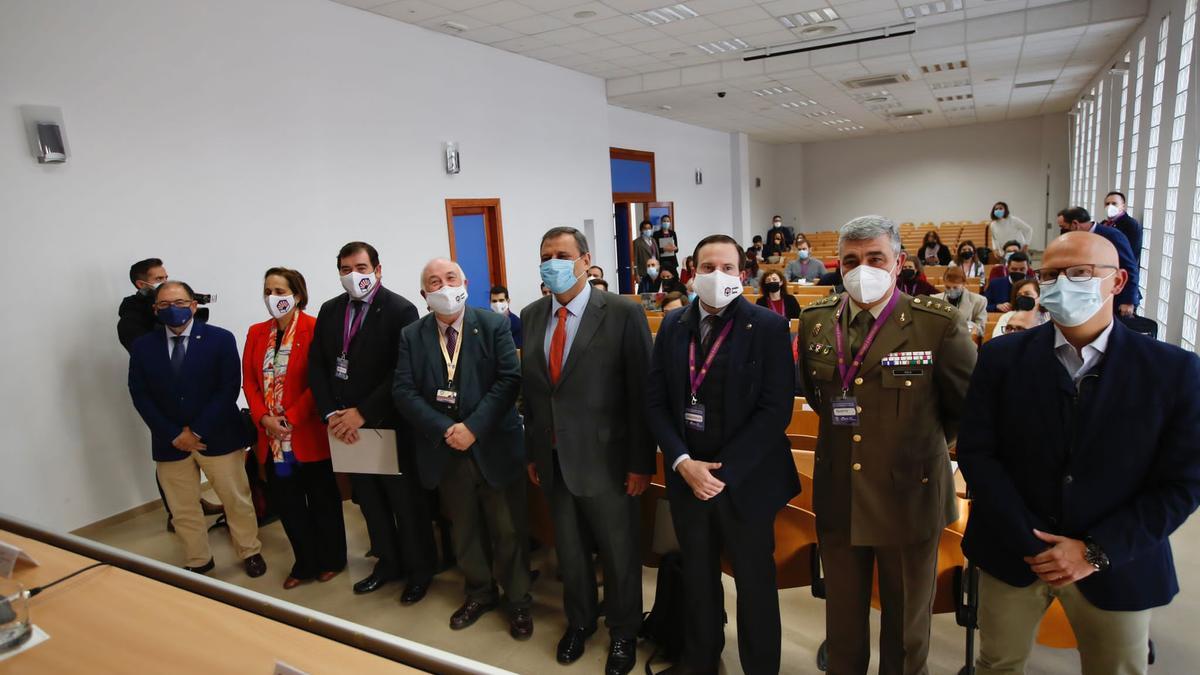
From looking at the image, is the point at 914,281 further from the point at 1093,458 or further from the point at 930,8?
the point at 1093,458

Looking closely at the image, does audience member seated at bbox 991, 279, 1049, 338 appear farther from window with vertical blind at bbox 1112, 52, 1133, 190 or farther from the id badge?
window with vertical blind at bbox 1112, 52, 1133, 190

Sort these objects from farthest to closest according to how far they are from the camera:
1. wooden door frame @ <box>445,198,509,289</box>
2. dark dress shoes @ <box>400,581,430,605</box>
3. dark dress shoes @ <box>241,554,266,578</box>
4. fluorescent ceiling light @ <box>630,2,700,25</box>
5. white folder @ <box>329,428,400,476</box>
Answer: wooden door frame @ <box>445,198,509,289</box> < fluorescent ceiling light @ <box>630,2,700,25</box> < dark dress shoes @ <box>241,554,266,578</box> < dark dress shoes @ <box>400,581,430,605</box> < white folder @ <box>329,428,400,476</box>

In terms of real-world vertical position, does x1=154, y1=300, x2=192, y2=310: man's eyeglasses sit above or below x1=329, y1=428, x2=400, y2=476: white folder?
above

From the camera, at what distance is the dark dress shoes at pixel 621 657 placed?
2658mm

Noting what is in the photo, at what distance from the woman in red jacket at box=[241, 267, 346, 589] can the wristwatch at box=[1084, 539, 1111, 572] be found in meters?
3.22

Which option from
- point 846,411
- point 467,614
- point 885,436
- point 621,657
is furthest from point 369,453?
point 885,436

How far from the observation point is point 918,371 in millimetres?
2062

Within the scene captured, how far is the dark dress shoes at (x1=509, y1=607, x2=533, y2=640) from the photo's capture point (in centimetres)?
297

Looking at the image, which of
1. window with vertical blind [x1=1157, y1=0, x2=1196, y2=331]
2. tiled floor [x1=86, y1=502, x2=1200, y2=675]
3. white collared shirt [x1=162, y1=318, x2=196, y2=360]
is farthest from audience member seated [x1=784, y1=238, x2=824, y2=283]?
white collared shirt [x1=162, y1=318, x2=196, y2=360]

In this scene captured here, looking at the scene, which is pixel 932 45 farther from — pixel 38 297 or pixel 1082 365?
pixel 38 297

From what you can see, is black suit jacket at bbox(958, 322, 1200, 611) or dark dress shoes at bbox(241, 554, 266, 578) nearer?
black suit jacket at bbox(958, 322, 1200, 611)

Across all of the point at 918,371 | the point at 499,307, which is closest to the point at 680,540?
the point at 918,371

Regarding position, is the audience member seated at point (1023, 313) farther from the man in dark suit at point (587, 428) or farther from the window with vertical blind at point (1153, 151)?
the window with vertical blind at point (1153, 151)

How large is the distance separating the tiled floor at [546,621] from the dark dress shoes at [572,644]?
0.03m
